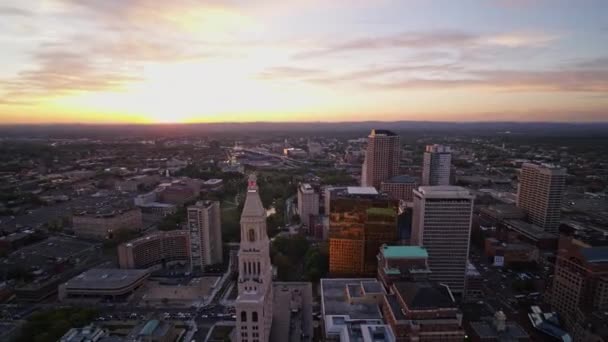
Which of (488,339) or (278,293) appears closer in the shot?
(488,339)

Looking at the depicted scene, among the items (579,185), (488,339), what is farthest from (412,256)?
(579,185)

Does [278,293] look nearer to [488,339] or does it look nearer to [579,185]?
[488,339]

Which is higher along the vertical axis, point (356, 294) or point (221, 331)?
point (356, 294)

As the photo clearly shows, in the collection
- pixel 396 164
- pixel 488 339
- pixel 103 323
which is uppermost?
pixel 396 164

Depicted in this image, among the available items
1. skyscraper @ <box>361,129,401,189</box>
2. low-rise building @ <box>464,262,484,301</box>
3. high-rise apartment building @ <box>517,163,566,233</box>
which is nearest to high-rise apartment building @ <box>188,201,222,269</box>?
low-rise building @ <box>464,262,484,301</box>

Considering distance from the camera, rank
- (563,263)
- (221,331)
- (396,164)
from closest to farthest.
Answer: (221,331) → (563,263) → (396,164)

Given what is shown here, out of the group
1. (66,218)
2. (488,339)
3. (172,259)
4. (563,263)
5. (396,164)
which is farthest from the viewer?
(396,164)
